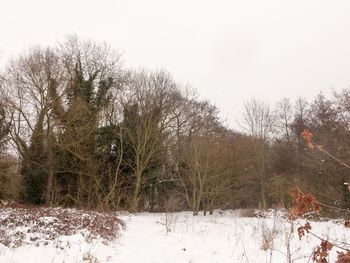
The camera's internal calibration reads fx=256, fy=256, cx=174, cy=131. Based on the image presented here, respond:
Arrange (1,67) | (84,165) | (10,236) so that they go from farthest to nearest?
(84,165)
(1,67)
(10,236)

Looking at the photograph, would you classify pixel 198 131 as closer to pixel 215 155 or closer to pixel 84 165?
pixel 215 155

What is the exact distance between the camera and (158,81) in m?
19.9

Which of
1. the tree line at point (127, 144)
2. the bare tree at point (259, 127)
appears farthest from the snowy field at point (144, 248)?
the bare tree at point (259, 127)

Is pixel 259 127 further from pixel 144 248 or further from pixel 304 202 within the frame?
pixel 304 202

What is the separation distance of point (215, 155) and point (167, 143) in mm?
4183

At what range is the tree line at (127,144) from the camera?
15133 millimetres

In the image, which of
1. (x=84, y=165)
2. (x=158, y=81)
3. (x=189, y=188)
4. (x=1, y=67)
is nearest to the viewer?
(x=1, y=67)

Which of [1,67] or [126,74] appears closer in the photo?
[1,67]

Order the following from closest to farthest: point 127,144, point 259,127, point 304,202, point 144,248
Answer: point 304,202 → point 144,248 → point 127,144 → point 259,127

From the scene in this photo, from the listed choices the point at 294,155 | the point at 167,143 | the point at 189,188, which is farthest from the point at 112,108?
the point at 294,155

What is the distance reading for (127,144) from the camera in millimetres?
18312

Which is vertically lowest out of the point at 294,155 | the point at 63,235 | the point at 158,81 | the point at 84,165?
the point at 63,235

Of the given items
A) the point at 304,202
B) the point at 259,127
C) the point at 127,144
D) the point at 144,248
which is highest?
the point at 259,127

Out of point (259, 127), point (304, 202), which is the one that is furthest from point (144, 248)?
point (259, 127)
